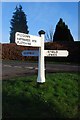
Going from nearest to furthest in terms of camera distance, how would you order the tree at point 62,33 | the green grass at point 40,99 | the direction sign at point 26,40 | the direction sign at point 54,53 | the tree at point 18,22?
the green grass at point 40,99 < the direction sign at point 26,40 < the direction sign at point 54,53 < the tree at point 62,33 < the tree at point 18,22

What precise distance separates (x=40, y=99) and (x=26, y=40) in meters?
1.60

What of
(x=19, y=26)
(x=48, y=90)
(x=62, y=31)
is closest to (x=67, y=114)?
(x=48, y=90)

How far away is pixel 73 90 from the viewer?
7.47 m

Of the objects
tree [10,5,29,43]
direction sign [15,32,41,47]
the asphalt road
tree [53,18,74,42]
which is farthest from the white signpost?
tree [10,5,29,43]

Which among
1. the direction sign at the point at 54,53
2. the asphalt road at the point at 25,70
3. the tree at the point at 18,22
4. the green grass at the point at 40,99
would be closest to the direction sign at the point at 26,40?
the direction sign at the point at 54,53

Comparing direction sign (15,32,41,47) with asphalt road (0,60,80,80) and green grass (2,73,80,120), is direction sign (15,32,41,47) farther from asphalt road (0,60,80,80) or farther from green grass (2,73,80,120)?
asphalt road (0,60,80,80)

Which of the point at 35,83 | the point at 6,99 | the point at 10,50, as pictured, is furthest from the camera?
the point at 10,50

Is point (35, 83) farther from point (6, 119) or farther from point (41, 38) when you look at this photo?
point (6, 119)

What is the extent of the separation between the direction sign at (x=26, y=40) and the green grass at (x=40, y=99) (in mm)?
1045

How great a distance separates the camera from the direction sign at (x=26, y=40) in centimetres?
700

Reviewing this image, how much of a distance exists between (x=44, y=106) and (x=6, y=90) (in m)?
1.30

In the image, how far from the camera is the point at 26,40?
7.31m

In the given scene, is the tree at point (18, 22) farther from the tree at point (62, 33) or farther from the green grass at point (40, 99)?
the green grass at point (40, 99)

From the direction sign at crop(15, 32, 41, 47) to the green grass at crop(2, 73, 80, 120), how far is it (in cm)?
105
